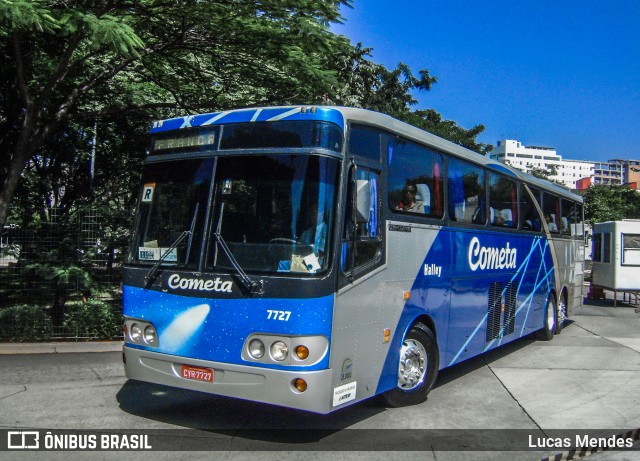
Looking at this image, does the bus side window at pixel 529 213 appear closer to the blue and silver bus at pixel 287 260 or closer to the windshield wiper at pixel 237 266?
the blue and silver bus at pixel 287 260

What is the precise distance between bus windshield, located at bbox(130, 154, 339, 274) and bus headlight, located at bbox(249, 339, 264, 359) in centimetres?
64

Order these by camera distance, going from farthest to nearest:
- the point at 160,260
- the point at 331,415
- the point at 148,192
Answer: the point at 331,415
the point at 148,192
the point at 160,260

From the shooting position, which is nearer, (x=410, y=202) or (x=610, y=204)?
(x=410, y=202)

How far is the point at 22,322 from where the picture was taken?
1021 centimetres

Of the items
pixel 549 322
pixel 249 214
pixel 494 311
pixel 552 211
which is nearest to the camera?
pixel 249 214

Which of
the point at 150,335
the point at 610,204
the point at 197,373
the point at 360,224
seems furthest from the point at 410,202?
the point at 610,204

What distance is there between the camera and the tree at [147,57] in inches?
341

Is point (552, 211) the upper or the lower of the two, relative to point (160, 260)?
upper

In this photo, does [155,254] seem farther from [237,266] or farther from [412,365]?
[412,365]

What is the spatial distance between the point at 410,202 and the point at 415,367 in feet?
6.37

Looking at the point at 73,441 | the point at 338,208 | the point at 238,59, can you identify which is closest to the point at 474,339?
the point at 338,208

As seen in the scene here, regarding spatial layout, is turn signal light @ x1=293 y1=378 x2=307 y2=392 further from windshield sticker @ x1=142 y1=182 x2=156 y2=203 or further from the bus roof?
windshield sticker @ x1=142 y1=182 x2=156 y2=203

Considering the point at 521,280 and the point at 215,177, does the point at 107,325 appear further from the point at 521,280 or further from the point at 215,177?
the point at 521,280

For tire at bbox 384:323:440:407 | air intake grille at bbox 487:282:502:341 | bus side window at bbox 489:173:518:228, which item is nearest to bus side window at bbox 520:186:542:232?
bus side window at bbox 489:173:518:228
